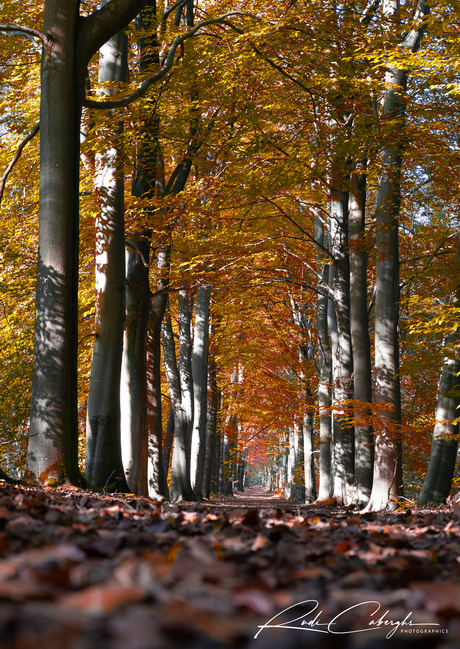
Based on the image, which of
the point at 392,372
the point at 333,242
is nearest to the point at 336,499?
the point at 392,372

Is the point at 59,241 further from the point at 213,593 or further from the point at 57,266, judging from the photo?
the point at 213,593

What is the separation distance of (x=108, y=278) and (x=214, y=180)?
148 inches

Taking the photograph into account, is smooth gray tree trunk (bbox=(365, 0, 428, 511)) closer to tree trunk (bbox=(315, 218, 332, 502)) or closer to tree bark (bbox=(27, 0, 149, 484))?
tree bark (bbox=(27, 0, 149, 484))

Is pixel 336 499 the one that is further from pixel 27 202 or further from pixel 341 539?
pixel 341 539

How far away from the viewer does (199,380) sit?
55.3 feet

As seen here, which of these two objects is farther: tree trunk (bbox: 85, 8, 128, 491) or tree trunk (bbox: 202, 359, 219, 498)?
tree trunk (bbox: 202, 359, 219, 498)

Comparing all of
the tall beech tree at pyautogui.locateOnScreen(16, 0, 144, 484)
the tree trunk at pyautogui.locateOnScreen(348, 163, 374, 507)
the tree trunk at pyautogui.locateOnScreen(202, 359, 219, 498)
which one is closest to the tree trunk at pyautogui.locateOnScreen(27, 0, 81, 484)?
the tall beech tree at pyautogui.locateOnScreen(16, 0, 144, 484)

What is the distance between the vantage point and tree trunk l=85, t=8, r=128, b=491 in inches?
309

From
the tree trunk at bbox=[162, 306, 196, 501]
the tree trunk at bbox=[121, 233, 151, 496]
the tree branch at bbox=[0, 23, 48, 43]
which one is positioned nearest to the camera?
the tree branch at bbox=[0, 23, 48, 43]

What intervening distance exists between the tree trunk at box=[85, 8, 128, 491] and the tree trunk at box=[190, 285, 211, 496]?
7787 mm

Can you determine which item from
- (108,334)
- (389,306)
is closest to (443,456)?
(389,306)

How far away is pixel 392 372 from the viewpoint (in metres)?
9.40

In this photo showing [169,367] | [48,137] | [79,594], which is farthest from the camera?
[169,367]

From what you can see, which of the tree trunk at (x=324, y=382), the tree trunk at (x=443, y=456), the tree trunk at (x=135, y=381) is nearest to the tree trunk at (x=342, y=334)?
the tree trunk at (x=443, y=456)
